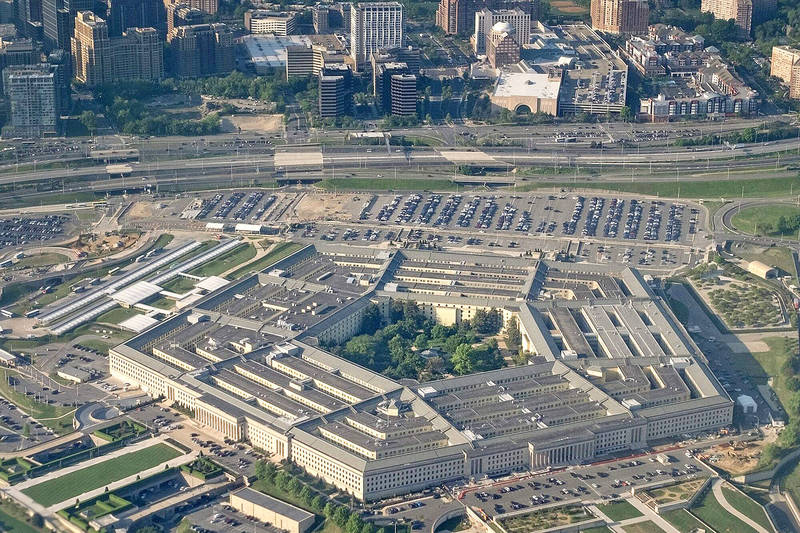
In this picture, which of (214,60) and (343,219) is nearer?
(343,219)

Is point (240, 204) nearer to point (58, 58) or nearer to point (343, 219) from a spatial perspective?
point (343, 219)

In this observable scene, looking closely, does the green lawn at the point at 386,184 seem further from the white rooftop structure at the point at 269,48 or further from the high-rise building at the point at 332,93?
the white rooftop structure at the point at 269,48

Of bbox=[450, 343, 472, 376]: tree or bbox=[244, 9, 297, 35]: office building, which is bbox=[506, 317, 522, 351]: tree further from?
bbox=[244, 9, 297, 35]: office building

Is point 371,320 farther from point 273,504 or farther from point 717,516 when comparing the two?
point 717,516

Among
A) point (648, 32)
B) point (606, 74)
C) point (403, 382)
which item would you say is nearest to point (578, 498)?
point (403, 382)

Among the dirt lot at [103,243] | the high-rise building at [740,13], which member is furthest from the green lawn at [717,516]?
the high-rise building at [740,13]

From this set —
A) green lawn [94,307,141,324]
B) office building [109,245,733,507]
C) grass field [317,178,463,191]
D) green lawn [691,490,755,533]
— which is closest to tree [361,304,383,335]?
office building [109,245,733,507]
